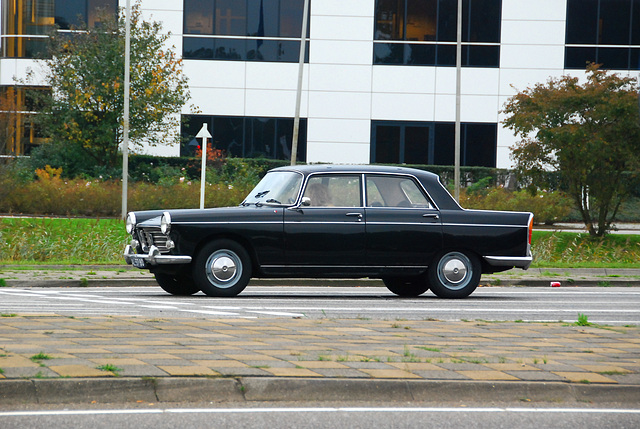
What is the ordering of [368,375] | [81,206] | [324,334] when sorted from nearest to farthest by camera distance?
[368,375] < [324,334] < [81,206]

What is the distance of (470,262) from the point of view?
41.6 feet

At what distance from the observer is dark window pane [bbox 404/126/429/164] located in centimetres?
3662

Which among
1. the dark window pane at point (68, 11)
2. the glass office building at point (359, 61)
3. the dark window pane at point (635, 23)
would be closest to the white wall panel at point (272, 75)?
the glass office building at point (359, 61)

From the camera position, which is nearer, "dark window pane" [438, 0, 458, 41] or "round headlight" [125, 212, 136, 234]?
"round headlight" [125, 212, 136, 234]

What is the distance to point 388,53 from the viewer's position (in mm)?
36250

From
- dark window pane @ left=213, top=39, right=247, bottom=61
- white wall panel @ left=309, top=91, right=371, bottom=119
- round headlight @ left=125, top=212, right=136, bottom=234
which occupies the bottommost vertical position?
round headlight @ left=125, top=212, right=136, bottom=234

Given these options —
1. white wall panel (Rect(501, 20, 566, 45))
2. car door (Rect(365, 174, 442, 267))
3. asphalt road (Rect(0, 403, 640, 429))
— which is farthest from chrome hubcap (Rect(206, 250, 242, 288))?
white wall panel (Rect(501, 20, 566, 45))

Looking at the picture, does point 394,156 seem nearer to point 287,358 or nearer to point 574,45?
point 574,45

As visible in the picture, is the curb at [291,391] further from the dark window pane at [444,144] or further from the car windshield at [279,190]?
the dark window pane at [444,144]

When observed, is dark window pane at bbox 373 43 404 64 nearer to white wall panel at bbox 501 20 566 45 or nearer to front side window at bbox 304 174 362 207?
white wall panel at bbox 501 20 566 45

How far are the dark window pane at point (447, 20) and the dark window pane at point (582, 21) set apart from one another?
4262mm

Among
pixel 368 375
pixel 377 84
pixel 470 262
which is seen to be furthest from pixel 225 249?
pixel 377 84

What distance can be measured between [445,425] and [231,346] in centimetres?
223

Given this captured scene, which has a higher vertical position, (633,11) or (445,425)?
(633,11)
